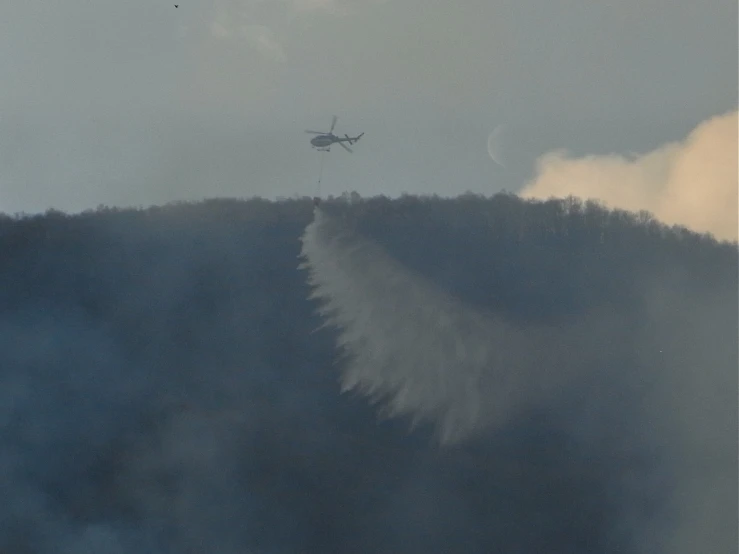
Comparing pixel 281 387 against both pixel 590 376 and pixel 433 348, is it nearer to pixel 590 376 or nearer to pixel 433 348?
pixel 433 348

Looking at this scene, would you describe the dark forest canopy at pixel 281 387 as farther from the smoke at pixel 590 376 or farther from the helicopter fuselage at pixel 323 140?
the helicopter fuselage at pixel 323 140

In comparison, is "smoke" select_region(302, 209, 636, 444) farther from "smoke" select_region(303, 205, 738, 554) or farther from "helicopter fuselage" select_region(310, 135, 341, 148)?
"helicopter fuselage" select_region(310, 135, 341, 148)

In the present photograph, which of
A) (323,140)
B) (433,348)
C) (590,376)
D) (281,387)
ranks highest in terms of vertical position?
(323,140)

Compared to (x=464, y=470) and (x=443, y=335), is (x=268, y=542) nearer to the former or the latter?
Answer: (x=464, y=470)

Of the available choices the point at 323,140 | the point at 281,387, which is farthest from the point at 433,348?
the point at 323,140

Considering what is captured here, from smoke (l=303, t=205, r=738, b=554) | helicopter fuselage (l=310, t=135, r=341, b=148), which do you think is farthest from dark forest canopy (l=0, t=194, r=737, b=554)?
helicopter fuselage (l=310, t=135, r=341, b=148)
